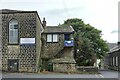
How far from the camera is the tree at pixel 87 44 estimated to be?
42062 mm

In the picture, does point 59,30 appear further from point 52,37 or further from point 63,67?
point 63,67

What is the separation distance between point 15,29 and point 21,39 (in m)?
1.42

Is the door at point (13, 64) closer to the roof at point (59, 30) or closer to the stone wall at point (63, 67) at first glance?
the stone wall at point (63, 67)

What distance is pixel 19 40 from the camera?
33375 mm

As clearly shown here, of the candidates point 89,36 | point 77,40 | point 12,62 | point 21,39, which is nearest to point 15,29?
point 21,39

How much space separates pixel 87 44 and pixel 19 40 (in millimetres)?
12674

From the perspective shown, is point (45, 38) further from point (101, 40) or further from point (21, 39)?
point (101, 40)

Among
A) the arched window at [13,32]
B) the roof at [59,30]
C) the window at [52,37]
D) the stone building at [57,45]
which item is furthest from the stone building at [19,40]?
the roof at [59,30]

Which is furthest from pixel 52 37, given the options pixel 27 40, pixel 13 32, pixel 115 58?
pixel 115 58

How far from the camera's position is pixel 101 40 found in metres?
47.9

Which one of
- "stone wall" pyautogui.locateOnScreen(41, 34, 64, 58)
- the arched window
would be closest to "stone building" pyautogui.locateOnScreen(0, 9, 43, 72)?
the arched window

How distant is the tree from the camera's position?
138ft

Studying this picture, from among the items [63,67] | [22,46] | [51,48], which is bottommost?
[63,67]

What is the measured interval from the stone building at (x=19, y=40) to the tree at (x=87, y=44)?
1078 centimetres
